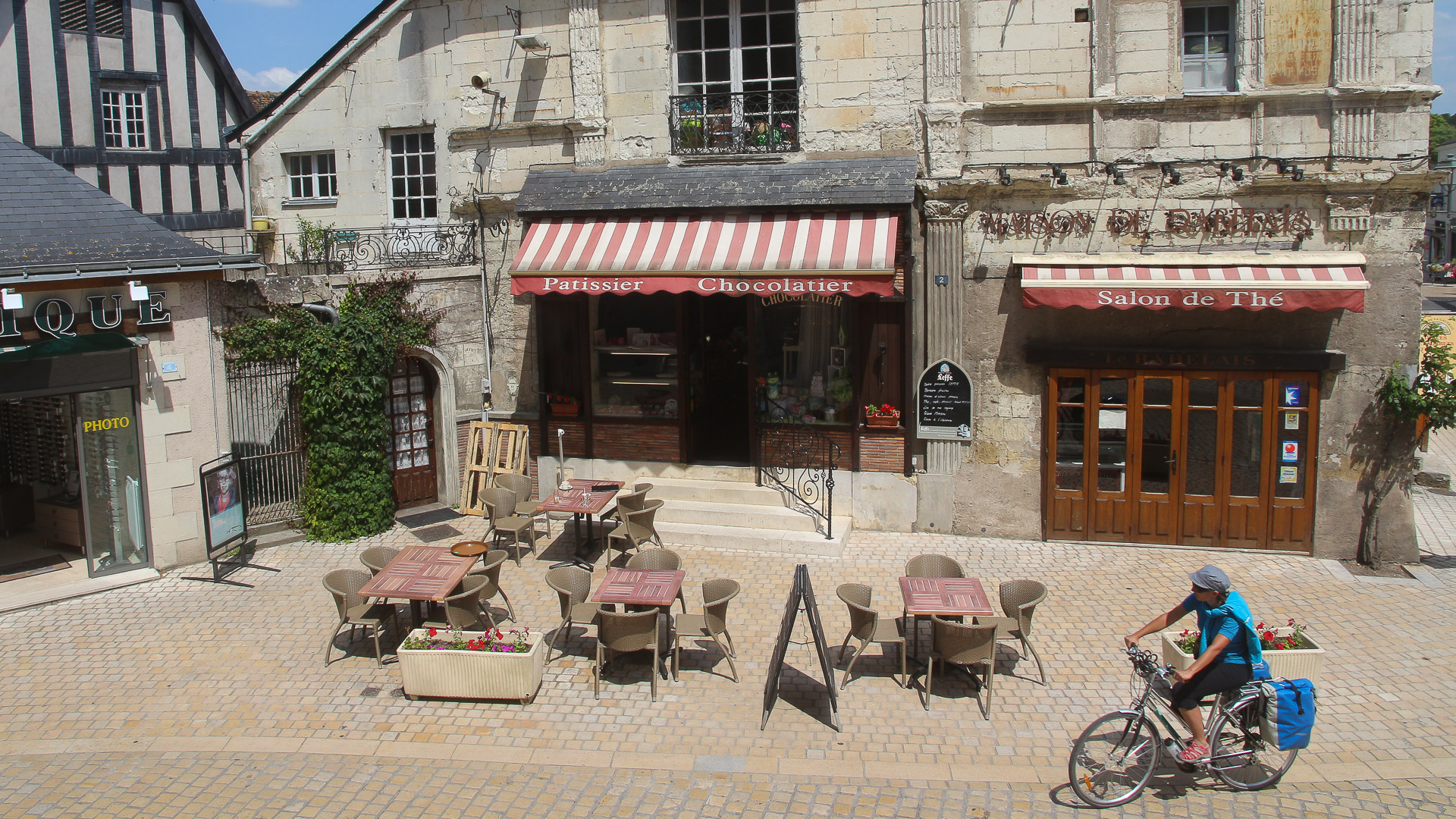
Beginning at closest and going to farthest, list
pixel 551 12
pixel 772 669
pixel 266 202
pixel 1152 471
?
pixel 772 669, pixel 1152 471, pixel 551 12, pixel 266 202

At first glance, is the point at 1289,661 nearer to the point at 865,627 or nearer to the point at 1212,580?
the point at 1212,580

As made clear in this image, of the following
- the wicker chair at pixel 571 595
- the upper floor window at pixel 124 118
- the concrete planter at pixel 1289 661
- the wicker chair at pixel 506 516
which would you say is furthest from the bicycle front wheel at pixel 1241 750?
the upper floor window at pixel 124 118

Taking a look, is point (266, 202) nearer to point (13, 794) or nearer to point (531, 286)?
point (531, 286)

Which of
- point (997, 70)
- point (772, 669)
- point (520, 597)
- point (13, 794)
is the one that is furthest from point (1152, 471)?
point (13, 794)

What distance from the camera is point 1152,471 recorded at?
11.7 metres

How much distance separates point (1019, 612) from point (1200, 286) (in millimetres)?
4830

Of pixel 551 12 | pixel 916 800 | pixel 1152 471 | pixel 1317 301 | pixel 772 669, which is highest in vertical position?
pixel 551 12

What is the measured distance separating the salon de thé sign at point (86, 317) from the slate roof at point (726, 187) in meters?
4.33

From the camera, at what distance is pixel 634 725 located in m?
7.65

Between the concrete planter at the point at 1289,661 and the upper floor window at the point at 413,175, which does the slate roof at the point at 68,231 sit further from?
the concrete planter at the point at 1289,661

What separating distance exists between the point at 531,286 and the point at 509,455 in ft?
9.06

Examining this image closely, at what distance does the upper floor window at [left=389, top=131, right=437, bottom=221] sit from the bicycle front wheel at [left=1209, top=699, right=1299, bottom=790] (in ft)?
38.4

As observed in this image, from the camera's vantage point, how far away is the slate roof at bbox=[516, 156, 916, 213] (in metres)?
11.7

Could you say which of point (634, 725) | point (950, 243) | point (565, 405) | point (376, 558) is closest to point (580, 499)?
point (565, 405)
